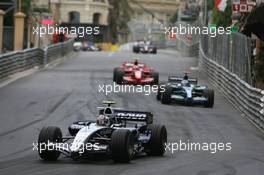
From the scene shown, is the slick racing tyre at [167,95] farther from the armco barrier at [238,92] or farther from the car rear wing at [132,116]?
the car rear wing at [132,116]

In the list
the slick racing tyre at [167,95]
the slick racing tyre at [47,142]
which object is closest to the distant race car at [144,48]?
the slick racing tyre at [167,95]

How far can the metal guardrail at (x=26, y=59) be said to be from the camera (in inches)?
1315

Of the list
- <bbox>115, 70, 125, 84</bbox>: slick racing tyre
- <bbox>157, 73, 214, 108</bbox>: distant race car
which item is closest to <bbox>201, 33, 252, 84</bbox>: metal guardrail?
<bbox>157, 73, 214, 108</bbox>: distant race car

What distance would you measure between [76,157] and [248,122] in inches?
372

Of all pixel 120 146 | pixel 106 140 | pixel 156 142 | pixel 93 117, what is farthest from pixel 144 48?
pixel 120 146

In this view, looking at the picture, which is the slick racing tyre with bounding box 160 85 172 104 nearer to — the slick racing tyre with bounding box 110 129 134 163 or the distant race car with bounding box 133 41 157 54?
the slick racing tyre with bounding box 110 129 134 163

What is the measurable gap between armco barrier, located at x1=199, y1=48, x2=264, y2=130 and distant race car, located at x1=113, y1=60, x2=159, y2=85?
2.45 metres

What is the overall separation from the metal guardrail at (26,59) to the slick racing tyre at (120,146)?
19134 mm

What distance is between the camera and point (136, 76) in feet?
104

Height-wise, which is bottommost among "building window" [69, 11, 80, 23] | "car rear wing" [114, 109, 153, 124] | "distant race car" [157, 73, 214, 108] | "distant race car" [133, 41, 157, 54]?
"distant race car" [133, 41, 157, 54]

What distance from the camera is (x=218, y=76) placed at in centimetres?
3231

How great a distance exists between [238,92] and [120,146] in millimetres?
12464

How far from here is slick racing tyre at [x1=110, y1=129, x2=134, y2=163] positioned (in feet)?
44.6

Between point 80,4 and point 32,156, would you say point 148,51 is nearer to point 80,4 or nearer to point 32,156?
point 80,4
